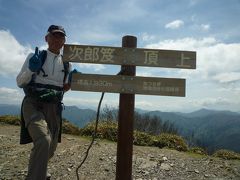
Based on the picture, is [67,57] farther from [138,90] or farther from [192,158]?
Result: [192,158]

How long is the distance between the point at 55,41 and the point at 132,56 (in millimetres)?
1408

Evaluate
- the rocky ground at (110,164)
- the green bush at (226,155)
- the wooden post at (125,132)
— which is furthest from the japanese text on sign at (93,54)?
the green bush at (226,155)

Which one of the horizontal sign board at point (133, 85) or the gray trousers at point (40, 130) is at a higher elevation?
the horizontal sign board at point (133, 85)

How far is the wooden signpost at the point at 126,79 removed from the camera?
5.03 meters

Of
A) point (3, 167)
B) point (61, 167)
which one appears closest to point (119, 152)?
point (61, 167)

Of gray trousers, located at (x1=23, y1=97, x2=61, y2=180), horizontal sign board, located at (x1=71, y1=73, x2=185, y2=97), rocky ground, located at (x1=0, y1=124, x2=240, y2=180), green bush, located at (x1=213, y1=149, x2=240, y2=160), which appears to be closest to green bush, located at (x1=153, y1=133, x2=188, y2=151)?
rocky ground, located at (x1=0, y1=124, x2=240, y2=180)

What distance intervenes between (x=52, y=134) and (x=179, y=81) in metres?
2.42

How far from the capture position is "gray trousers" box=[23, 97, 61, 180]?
13.7ft

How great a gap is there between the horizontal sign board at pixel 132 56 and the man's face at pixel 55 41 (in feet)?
0.68

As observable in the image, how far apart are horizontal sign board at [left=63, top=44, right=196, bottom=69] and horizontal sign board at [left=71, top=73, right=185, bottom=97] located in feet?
0.87

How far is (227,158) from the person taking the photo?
8.96 metres

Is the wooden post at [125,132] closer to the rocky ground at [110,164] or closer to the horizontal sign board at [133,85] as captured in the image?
the horizontal sign board at [133,85]

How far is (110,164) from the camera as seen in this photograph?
7359 mm

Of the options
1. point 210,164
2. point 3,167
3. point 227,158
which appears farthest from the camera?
point 227,158
